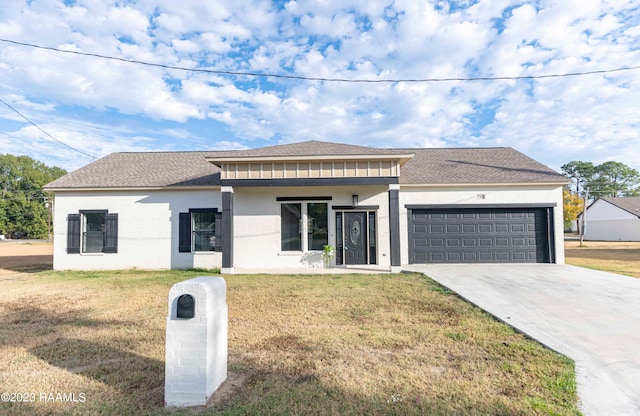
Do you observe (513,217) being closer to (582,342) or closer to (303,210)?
(303,210)

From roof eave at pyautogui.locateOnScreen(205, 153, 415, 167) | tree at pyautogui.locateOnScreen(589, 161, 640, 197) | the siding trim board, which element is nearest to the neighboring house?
the siding trim board

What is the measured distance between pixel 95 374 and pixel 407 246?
385 inches

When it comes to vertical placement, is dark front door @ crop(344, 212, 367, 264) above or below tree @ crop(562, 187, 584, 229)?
below

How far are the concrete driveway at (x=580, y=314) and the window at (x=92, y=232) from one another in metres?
11.0

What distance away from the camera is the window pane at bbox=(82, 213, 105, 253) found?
461 inches

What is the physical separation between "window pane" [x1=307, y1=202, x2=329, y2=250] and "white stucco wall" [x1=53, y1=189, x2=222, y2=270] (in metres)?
3.34

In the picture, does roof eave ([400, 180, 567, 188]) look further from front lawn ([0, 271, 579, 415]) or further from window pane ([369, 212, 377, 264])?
front lawn ([0, 271, 579, 415])

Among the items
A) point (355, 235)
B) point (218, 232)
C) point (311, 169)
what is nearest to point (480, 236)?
point (355, 235)

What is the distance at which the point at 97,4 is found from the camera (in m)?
8.95

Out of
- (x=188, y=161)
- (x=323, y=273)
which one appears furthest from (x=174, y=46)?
(x=323, y=273)

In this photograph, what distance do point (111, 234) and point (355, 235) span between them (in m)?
8.94

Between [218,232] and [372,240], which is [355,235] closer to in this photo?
[372,240]

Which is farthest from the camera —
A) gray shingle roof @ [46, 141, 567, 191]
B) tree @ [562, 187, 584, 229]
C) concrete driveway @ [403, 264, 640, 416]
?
tree @ [562, 187, 584, 229]

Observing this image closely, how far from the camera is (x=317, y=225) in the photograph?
446 inches
